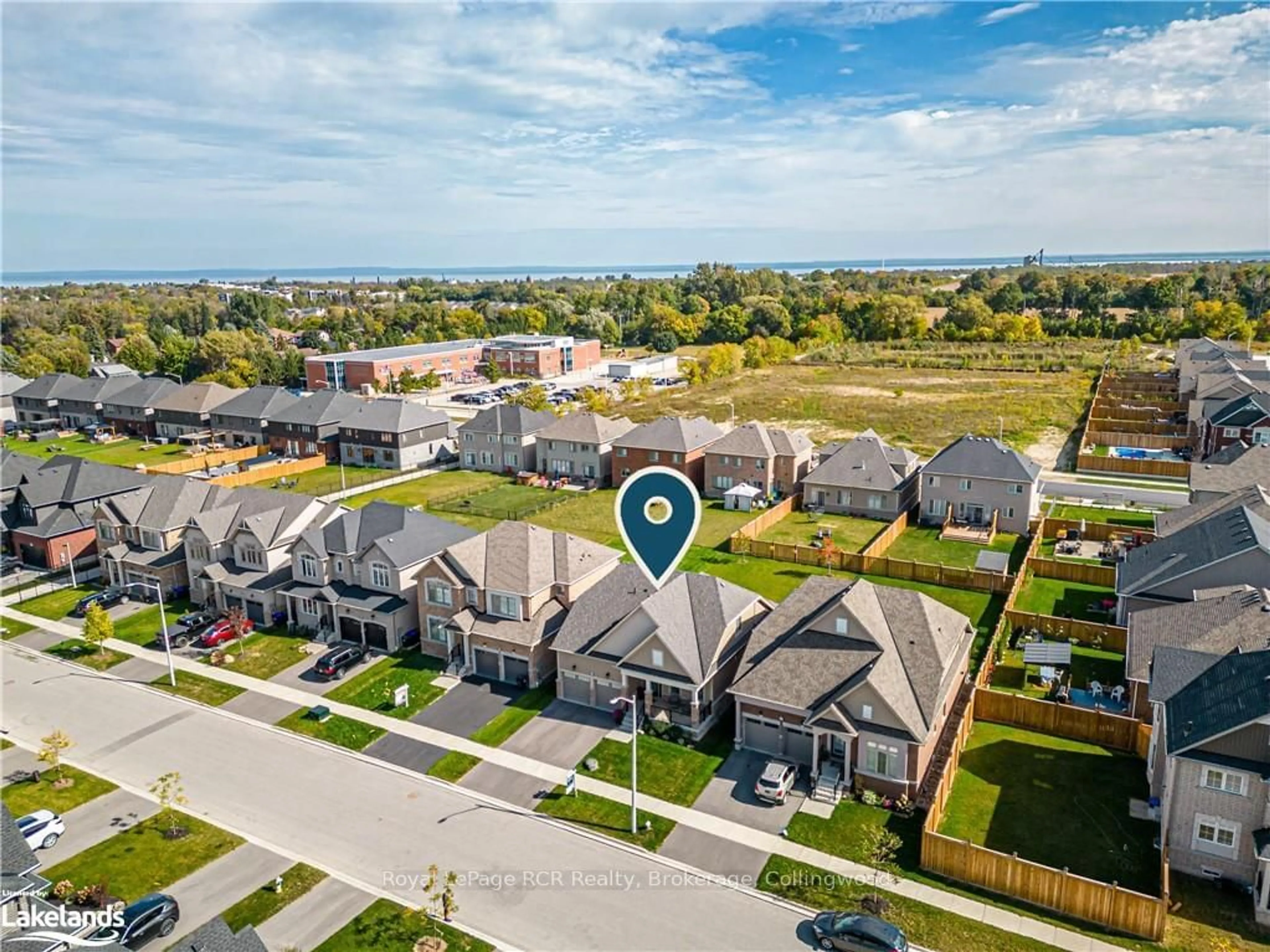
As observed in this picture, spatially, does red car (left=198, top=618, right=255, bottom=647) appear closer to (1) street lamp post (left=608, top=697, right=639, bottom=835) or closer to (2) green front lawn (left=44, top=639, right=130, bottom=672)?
(2) green front lawn (left=44, top=639, right=130, bottom=672)

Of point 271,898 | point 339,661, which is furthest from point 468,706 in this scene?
point 271,898

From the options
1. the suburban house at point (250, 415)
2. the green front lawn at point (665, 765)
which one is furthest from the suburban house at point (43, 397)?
the green front lawn at point (665, 765)

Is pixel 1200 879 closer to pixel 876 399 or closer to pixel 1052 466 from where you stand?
pixel 1052 466

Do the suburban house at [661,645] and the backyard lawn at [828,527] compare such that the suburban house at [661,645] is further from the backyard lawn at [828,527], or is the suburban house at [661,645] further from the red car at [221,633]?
the backyard lawn at [828,527]

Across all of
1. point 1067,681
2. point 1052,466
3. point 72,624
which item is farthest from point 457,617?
point 1052,466

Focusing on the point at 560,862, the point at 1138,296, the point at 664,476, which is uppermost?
the point at 1138,296
